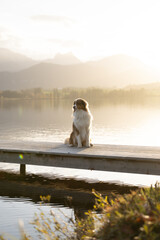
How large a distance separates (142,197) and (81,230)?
1340 millimetres

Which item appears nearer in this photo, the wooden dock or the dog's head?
the wooden dock

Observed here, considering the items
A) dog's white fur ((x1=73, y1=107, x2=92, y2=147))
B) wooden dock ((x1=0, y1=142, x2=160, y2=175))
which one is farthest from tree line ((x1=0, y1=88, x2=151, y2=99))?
dog's white fur ((x1=73, y1=107, x2=92, y2=147))

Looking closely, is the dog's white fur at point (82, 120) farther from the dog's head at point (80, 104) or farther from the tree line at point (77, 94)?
the tree line at point (77, 94)

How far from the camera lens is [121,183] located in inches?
319

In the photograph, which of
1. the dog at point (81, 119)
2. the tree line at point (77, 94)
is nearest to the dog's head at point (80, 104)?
the dog at point (81, 119)

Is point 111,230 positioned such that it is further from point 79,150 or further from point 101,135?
point 101,135

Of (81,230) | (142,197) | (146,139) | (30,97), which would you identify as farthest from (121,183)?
(30,97)

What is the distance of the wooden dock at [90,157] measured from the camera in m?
7.09

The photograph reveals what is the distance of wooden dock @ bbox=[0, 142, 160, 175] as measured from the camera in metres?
7.09

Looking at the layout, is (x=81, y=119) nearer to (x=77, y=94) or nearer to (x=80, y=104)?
(x=80, y=104)

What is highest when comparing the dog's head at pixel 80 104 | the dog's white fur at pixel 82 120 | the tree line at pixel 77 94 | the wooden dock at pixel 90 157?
the tree line at pixel 77 94

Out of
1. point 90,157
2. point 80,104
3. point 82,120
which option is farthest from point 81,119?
point 90,157

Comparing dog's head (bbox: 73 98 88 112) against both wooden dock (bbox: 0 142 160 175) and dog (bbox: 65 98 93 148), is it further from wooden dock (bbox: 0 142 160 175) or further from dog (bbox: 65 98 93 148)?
wooden dock (bbox: 0 142 160 175)

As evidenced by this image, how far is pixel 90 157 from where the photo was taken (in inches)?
293
